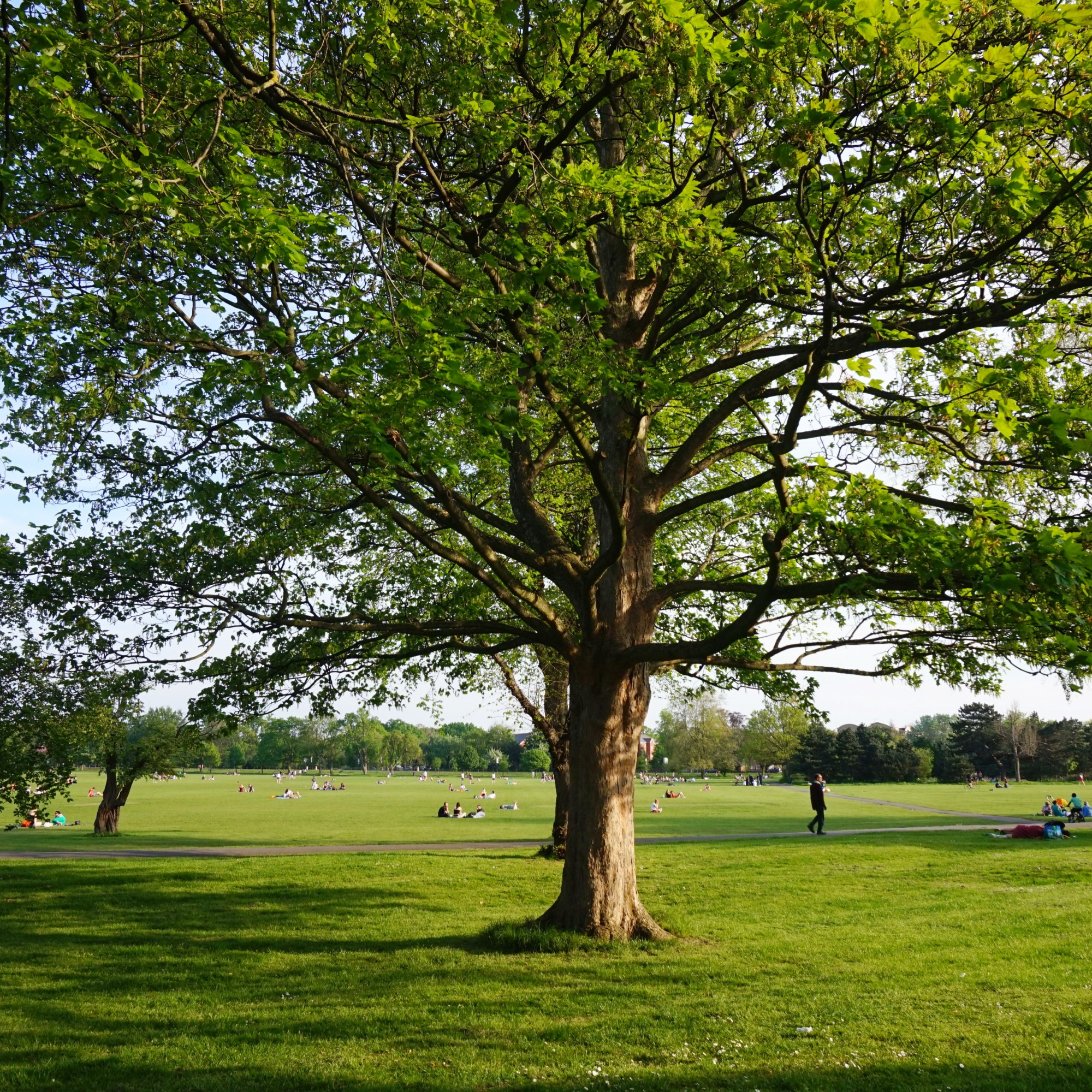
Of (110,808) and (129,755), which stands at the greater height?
(129,755)

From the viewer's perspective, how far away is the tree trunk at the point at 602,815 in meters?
11.7

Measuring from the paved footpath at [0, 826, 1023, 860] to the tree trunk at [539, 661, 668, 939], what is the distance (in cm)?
1385

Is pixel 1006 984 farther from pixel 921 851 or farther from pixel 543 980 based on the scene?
pixel 921 851

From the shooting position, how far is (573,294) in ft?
28.3

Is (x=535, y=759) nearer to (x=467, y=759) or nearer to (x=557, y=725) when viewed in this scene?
(x=467, y=759)

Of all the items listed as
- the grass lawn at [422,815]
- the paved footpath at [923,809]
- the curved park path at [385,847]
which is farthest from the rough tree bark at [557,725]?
the paved footpath at [923,809]

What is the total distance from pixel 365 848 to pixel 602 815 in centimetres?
1733

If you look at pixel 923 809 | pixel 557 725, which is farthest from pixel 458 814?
pixel 557 725

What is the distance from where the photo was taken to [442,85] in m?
9.27

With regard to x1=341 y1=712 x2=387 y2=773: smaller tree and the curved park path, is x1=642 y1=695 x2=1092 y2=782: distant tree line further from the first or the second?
x1=341 y1=712 x2=387 y2=773: smaller tree

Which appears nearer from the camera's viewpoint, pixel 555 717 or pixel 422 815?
pixel 555 717

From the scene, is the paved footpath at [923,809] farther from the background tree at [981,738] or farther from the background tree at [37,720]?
the background tree at [981,738]

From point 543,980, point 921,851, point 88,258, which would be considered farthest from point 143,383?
point 921,851

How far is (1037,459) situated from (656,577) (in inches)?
266
